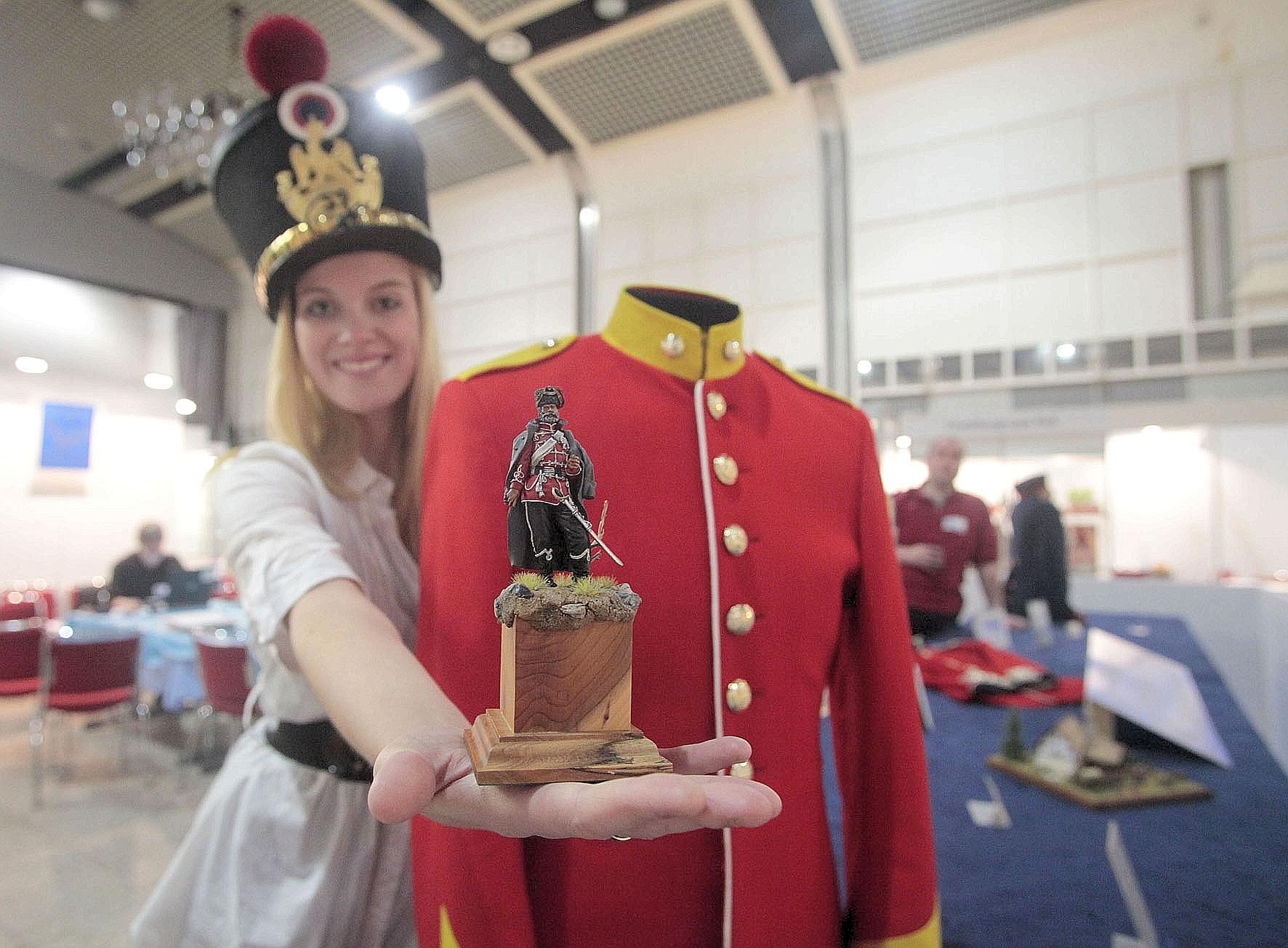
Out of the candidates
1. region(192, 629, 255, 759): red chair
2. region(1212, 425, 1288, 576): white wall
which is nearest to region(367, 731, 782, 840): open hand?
region(192, 629, 255, 759): red chair

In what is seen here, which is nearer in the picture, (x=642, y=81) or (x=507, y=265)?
(x=507, y=265)

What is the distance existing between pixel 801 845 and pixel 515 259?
98cm

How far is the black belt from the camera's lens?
0.88m

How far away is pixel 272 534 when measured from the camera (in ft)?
2.41

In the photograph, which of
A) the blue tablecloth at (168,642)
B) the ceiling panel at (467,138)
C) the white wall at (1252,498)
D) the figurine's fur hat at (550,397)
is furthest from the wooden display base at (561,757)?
the blue tablecloth at (168,642)

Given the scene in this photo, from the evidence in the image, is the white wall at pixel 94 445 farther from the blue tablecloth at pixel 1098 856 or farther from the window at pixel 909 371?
the blue tablecloth at pixel 1098 856

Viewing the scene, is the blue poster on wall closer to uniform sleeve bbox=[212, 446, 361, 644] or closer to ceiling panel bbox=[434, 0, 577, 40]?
ceiling panel bbox=[434, 0, 577, 40]

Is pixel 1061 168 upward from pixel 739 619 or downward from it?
upward

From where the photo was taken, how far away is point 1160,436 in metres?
3.76

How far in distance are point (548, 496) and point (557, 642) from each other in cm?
10

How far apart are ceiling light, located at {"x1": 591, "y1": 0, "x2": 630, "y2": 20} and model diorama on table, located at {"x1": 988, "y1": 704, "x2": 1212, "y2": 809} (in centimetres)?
336

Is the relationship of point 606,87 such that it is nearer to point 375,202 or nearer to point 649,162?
point 649,162

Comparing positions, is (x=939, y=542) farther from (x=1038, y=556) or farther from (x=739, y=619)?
(x=1038, y=556)

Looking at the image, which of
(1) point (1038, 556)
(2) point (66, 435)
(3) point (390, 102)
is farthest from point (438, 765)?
(2) point (66, 435)
